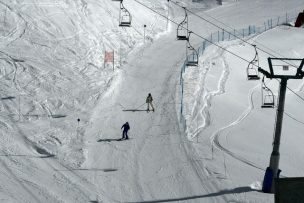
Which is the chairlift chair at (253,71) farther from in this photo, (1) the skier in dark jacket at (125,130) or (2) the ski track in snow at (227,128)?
(1) the skier in dark jacket at (125,130)

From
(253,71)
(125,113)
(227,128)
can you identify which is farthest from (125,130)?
(253,71)

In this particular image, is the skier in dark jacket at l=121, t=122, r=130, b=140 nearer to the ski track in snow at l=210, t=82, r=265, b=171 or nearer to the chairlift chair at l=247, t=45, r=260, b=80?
the ski track in snow at l=210, t=82, r=265, b=171

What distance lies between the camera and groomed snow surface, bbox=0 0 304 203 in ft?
69.4

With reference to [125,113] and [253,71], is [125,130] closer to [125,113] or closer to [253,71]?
[125,113]

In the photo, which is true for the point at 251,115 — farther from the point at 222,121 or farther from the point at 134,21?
the point at 134,21

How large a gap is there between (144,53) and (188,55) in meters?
3.36

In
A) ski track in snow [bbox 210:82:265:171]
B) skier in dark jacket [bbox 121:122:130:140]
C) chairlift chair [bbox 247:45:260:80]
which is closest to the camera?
ski track in snow [bbox 210:82:265:171]

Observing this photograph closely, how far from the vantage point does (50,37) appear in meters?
42.8

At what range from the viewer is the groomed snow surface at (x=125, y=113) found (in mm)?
21141

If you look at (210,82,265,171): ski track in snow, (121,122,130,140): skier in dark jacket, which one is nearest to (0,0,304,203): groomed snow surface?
(210,82,265,171): ski track in snow

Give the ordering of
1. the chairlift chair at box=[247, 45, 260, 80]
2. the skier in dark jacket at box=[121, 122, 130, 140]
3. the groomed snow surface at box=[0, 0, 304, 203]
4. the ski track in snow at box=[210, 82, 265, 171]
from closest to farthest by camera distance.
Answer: the groomed snow surface at box=[0, 0, 304, 203]
the ski track in snow at box=[210, 82, 265, 171]
the skier in dark jacket at box=[121, 122, 130, 140]
the chairlift chair at box=[247, 45, 260, 80]

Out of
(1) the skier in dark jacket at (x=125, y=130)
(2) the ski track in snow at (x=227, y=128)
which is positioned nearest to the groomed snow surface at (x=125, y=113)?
(2) the ski track in snow at (x=227, y=128)

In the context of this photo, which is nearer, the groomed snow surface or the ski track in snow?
the groomed snow surface

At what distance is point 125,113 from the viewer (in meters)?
30.5
